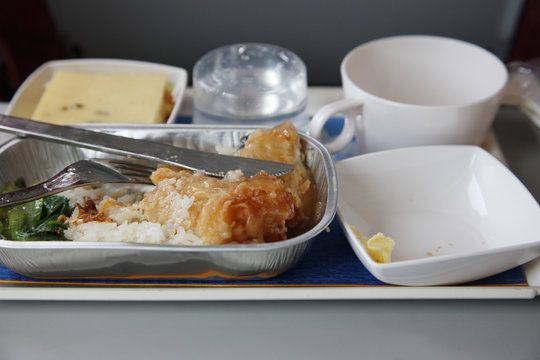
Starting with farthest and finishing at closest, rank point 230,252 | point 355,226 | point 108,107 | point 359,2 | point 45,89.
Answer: point 359,2 → point 45,89 → point 108,107 → point 355,226 → point 230,252

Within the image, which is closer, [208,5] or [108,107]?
[108,107]

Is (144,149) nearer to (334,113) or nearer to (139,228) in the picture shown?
(139,228)

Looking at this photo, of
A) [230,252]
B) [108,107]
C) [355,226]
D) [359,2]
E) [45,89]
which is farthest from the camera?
[359,2]

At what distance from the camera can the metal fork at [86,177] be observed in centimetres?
77

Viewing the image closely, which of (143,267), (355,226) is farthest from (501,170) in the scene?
(143,267)

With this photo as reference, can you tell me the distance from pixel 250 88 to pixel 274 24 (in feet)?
1.67

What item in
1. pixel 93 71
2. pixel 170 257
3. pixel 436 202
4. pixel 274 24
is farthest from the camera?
pixel 274 24

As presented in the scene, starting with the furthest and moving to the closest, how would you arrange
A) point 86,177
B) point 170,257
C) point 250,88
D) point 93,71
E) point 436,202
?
point 93,71 → point 250,88 → point 436,202 → point 86,177 → point 170,257

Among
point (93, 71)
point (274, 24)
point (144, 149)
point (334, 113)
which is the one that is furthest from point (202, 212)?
point (274, 24)

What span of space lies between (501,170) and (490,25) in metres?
0.79

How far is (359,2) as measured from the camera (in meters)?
1.44

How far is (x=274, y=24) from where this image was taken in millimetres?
1495

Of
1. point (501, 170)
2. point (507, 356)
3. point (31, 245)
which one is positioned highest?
point (31, 245)

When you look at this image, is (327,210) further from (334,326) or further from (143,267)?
(143,267)
